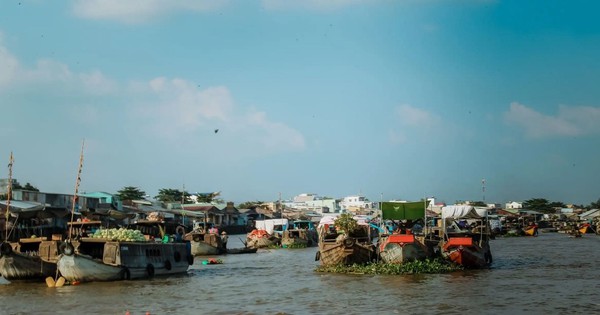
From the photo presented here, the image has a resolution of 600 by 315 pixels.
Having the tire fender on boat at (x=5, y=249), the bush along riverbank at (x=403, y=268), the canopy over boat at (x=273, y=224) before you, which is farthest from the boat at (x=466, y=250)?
the canopy over boat at (x=273, y=224)

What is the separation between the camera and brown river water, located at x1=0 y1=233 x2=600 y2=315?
1508 cm

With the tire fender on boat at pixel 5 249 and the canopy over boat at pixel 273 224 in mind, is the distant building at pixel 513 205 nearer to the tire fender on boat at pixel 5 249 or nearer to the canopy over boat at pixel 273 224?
the canopy over boat at pixel 273 224

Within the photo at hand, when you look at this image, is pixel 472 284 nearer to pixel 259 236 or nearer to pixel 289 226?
pixel 259 236

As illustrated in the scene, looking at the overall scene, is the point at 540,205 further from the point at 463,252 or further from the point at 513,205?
the point at 463,252

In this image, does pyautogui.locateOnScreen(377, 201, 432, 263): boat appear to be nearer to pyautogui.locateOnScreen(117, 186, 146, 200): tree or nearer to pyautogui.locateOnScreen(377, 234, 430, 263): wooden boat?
pyautogui.locateOnScreen(377, 234, 430, 263): wooden boat

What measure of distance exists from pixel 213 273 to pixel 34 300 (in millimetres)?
9378

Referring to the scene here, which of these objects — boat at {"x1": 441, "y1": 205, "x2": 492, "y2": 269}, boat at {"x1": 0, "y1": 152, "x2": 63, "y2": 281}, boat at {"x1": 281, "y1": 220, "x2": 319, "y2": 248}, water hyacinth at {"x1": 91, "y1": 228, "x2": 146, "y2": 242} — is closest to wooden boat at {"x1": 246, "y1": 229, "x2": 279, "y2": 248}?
boat at {"x1": 281, "y1": 220, "x2": 319, "y2": 248}

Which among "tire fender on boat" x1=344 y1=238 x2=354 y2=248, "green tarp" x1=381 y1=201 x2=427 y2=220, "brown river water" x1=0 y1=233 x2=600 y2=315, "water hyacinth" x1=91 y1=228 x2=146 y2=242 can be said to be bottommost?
"brown river water" x1=0 y1=233 x2=600 y2=315

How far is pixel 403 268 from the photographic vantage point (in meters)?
21.8

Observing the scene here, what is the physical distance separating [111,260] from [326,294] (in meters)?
7.44

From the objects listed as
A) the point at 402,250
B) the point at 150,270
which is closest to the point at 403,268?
the point at 402,250

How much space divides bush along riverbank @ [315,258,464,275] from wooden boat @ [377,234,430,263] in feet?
0.68

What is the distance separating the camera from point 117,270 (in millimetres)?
19969

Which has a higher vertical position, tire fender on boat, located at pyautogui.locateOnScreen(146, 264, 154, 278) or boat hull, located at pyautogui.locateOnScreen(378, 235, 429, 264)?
boat hull, located at pyautogui.locateOnScreen(378, 235, 429, 264)
